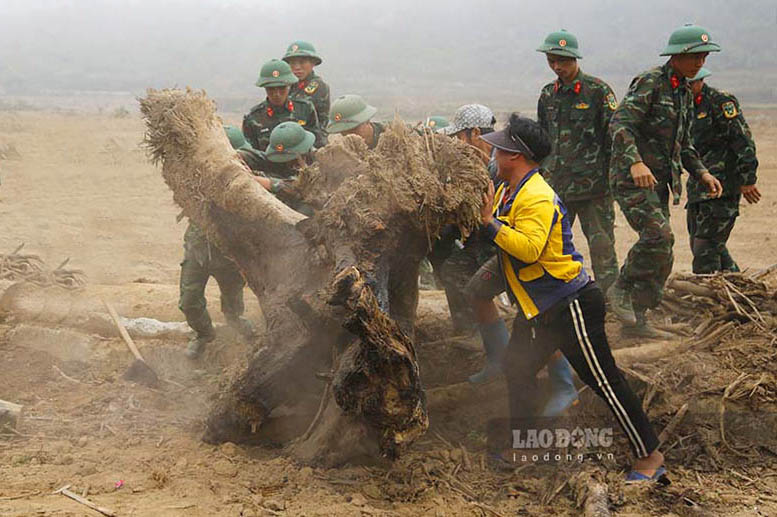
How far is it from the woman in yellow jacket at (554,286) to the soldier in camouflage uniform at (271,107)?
10.4ft

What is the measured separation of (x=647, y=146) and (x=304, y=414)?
10.2 feet

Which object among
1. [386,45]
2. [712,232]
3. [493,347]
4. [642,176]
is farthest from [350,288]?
[386,45]

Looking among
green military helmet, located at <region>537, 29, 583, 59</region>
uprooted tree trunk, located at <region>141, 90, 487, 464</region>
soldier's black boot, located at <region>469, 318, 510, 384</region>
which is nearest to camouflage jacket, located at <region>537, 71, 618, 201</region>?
green military helmet, located at <region>537, 29, 583, 59</region>

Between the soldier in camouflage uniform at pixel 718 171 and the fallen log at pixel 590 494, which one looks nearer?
the fallen log at pixel 590 494

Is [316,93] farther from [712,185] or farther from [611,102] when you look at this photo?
[712,185]

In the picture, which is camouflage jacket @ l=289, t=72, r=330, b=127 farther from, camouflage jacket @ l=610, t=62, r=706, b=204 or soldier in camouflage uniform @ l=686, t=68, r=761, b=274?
soldier in camouflage uniform @ l=686, t=68, r=761, b=274

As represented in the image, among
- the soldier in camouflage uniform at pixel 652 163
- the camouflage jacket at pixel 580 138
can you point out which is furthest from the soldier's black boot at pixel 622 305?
the camouflage jacket at pixel 580 138

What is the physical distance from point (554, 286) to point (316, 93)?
461cm

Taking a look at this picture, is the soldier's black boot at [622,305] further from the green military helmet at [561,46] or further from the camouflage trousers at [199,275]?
the camouflage trousers at [199,275]

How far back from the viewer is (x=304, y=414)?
418 cm

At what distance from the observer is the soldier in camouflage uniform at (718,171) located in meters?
5.85

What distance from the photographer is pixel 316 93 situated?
25.0ft

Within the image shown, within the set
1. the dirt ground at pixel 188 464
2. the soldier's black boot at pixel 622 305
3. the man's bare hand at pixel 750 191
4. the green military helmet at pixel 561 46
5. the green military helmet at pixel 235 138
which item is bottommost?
the dirt ground at pixel 188 464

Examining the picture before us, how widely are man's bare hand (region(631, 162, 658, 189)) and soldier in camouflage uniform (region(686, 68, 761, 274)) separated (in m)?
1.23
